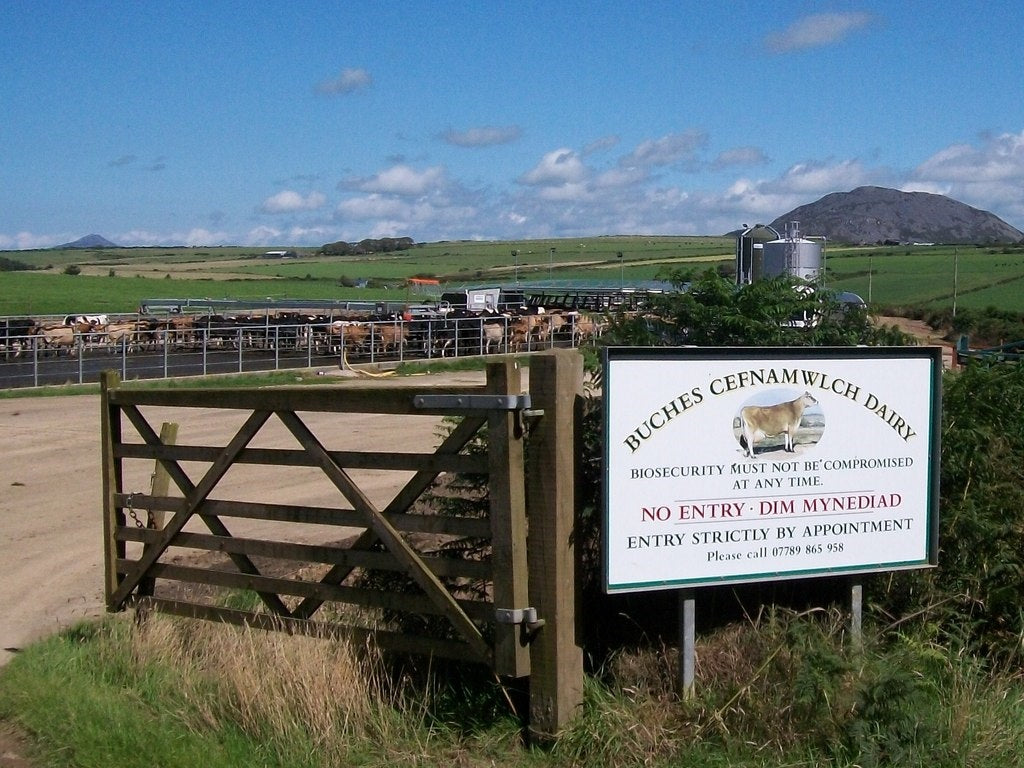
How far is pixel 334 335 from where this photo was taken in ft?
117

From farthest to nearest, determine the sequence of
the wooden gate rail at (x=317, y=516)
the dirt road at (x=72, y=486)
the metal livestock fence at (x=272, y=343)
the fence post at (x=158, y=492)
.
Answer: the metal livestock fence at (x=272, y=343)
the dirt road at (x=72, y=486)
the fence post at (x=158, y=492)
the wooden gate rail at (x=317, y=516)

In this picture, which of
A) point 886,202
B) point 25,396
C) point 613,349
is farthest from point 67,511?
point 886,202

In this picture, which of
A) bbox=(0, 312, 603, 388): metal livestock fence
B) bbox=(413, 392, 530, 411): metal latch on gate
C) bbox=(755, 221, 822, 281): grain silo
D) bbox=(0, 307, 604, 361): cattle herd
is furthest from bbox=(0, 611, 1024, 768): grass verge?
bbox=(0, 307, 604, 361): cattle herd

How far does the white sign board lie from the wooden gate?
0.25 m

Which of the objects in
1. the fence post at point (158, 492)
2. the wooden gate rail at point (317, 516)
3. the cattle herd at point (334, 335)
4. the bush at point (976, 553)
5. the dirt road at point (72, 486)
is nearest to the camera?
the wooden gate rail at point (317, 516)

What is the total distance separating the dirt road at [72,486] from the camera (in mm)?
8242

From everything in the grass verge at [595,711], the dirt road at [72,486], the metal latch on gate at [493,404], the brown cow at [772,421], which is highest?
the metal latch on gate at [493,404]

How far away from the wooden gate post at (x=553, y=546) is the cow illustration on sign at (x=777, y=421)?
2.40ft

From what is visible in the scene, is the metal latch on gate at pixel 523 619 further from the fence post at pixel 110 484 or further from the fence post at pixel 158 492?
the fence post at pixel 110 484

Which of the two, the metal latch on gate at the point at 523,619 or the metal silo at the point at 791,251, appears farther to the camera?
the metal silo at the point at 791,251

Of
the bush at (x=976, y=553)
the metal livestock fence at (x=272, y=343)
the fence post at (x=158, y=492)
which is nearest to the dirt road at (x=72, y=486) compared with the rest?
the fence post at (x=158, y=492)

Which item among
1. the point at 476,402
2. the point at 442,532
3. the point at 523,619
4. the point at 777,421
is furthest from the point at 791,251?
the point at 523,619

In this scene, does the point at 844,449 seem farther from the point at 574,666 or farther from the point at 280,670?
the point at 280,670

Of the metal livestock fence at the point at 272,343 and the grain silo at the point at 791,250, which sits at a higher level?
the grain silo at the point at 791,250
